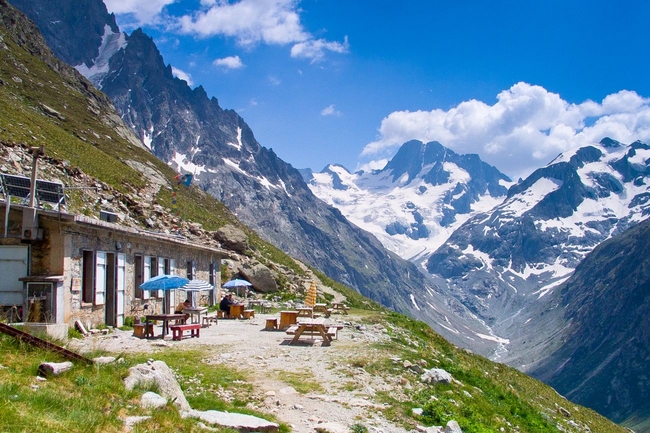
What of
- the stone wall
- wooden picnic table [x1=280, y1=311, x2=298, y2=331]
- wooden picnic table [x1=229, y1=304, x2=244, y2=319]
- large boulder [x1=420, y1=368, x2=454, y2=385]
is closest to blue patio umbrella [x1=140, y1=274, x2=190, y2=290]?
the stone wall

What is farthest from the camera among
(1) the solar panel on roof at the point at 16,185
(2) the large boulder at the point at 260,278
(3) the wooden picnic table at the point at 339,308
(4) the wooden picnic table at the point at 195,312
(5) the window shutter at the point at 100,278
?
(2) the large boulder at the point at 260,278

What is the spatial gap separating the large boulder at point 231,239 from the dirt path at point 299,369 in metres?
20.7

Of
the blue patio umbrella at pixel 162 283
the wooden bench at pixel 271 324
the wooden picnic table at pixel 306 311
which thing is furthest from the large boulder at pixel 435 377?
the wooden picnic table at pixel 306 311

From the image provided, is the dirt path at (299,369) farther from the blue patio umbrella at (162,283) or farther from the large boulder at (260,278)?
the large boulder at (260,278)

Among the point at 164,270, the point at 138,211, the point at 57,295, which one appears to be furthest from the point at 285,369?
the point at 138,211

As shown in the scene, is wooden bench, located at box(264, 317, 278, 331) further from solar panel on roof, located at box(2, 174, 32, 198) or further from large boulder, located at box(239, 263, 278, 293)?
large boulder, located at box(239, 263, 278, 293)

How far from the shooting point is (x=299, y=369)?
533 inches

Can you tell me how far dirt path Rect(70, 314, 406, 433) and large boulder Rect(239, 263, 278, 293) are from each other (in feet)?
53.1

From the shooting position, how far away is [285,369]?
13.5 metres

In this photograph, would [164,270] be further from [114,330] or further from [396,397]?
[396,397]

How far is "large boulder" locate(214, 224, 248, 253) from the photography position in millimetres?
42562

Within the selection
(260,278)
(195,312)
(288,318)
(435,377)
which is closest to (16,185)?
(195,312)

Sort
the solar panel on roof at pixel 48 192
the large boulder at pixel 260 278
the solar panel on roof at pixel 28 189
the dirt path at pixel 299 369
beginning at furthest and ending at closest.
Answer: the large boulder at pixel 260 278 < the solar panel on roof at pixel 48 192 < the solar panel on roof at pixel 28 189 < the dirt path at pixel 299 369

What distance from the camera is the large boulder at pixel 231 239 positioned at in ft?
140
